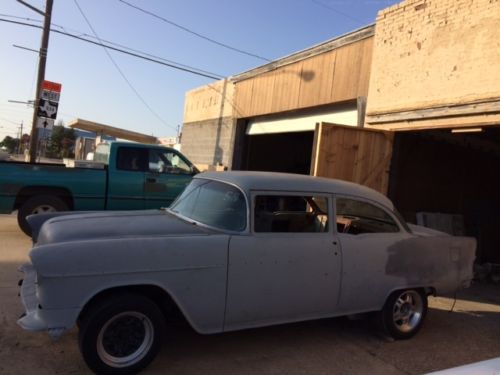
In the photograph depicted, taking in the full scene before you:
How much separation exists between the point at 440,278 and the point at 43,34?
51.8 feet

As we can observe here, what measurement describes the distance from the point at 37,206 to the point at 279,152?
9838 millimetres

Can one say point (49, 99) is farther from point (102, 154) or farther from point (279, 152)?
point (279, 152)

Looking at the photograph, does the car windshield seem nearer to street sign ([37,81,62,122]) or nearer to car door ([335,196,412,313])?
car door ([335,196,412,313])

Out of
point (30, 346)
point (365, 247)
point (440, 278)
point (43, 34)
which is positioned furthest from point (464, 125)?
point (43, 34)

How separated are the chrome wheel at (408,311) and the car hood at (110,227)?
2.37 m

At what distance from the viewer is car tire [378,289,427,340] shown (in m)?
4.94

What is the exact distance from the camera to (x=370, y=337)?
16.6 ft

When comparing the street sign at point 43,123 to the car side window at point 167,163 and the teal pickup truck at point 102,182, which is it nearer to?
the teal pickup truck at point 102,182

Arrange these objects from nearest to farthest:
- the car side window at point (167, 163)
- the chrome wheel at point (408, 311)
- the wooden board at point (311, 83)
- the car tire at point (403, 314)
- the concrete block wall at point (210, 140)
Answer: the car tire at point (403, 314), the chrome wheel at point (408, 311), the car side window at point (167, 163), the wooden board at point (311, 83), the concrete block wall at point (210, 140)

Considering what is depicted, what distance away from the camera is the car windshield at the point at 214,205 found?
423 centimetres

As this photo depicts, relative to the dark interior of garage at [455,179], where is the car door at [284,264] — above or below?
below

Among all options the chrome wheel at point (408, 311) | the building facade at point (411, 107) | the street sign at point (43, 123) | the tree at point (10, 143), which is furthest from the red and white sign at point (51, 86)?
the tree at point (10, 143)

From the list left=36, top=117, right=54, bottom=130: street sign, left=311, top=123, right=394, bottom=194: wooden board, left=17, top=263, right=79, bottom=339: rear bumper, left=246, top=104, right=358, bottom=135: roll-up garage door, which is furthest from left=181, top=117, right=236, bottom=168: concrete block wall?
left=17, top=263, right=79, bottom=339: rear bumper

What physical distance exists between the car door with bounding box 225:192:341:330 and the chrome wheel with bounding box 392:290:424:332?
36.7 inches
